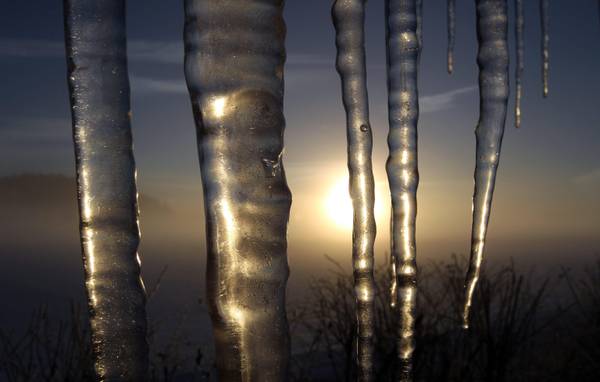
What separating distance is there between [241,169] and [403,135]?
3.30 feet

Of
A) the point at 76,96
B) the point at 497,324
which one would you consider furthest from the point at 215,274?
the point at 497,324

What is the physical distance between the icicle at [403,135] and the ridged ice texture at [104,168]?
103 centimetres

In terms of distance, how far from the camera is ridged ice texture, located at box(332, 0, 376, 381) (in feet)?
6.22

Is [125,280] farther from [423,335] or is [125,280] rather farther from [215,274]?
[423,335]

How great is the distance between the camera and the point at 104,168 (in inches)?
55.6

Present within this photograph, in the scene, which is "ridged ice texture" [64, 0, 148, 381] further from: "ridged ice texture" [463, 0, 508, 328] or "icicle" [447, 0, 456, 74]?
"icicle" [447, 0, 456, 74]

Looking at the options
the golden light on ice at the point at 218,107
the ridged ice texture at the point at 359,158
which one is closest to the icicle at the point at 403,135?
the ridged ice texture at the point at 359,158

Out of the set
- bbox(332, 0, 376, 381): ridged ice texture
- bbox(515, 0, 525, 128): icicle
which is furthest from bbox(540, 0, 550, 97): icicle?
bbox(332, 0, 376, 381): ridged ice texture

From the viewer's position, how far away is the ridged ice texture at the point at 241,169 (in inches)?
49.1

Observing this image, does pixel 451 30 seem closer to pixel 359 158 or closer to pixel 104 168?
pixel 359 158

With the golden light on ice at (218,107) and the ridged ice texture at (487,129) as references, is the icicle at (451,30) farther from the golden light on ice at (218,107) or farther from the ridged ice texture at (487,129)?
the golden light on ice at (218,107)

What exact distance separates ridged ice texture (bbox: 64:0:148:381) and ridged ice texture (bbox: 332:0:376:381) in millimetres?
777

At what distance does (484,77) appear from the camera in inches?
86.2

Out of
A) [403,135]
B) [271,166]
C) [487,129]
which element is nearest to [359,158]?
[403,135]
